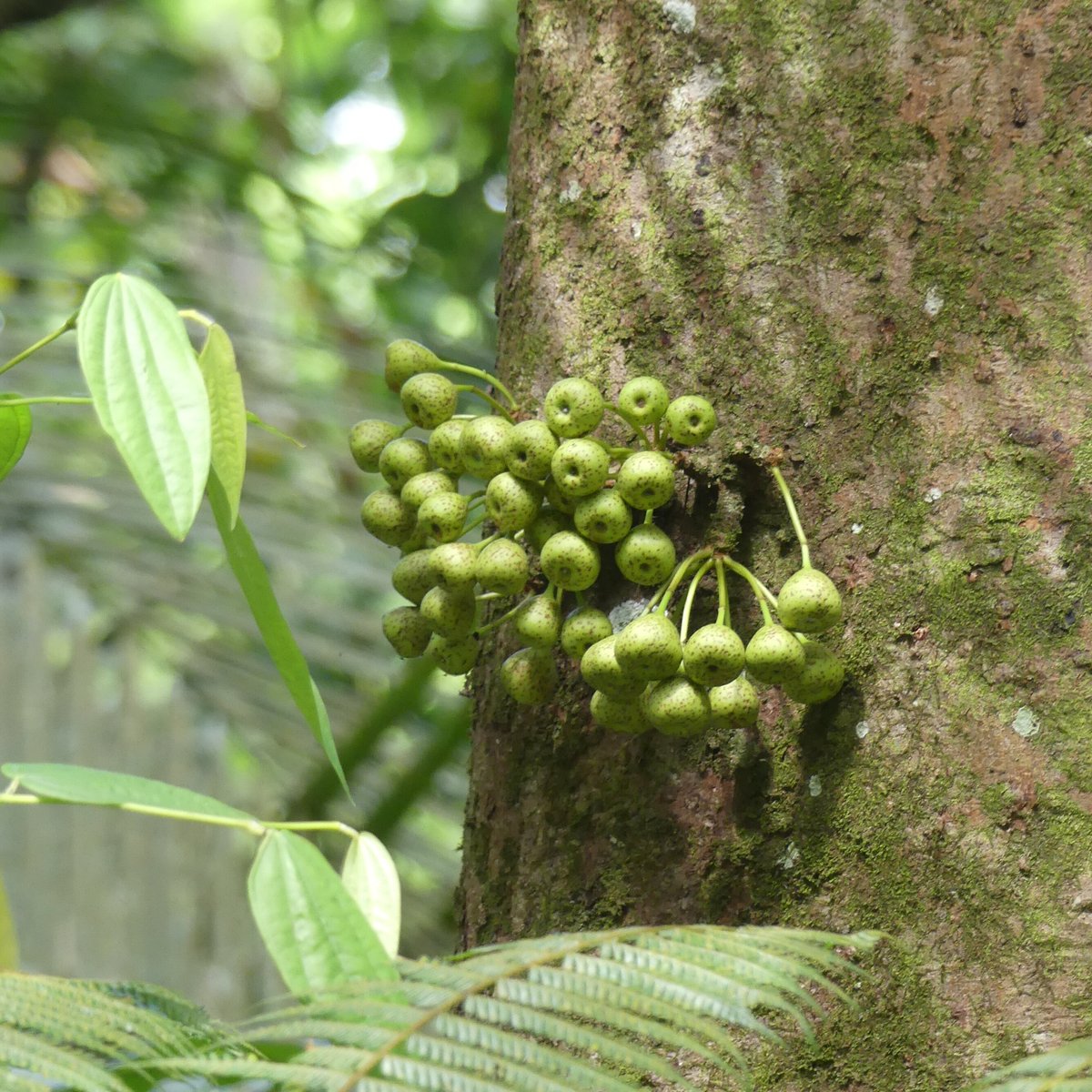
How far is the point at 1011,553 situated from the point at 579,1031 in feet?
2.01

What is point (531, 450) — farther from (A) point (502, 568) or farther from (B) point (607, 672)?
(B) point (607, 672)

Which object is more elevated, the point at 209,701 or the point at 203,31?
the point at 203,31

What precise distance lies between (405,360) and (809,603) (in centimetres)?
52

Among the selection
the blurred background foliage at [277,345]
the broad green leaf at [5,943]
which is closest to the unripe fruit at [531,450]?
the broad green leaf at [5,943]

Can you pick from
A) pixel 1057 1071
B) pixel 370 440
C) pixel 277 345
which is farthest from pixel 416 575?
pixel 277 345

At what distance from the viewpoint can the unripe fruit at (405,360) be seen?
4.32 feet

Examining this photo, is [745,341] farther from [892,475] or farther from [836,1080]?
[836,1080]

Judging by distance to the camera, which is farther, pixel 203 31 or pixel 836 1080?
pixel 203 31

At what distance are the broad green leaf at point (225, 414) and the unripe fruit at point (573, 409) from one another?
309 mm

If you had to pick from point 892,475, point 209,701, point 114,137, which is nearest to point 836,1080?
point 892,475

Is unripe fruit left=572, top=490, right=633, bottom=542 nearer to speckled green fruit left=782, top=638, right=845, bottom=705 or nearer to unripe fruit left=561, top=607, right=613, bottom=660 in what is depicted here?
unripe fruit left=561, top=607, right=613, bottom=660

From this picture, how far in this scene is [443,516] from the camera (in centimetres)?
119

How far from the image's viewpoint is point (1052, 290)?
1141 mm

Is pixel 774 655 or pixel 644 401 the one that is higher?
pixel 644 401
